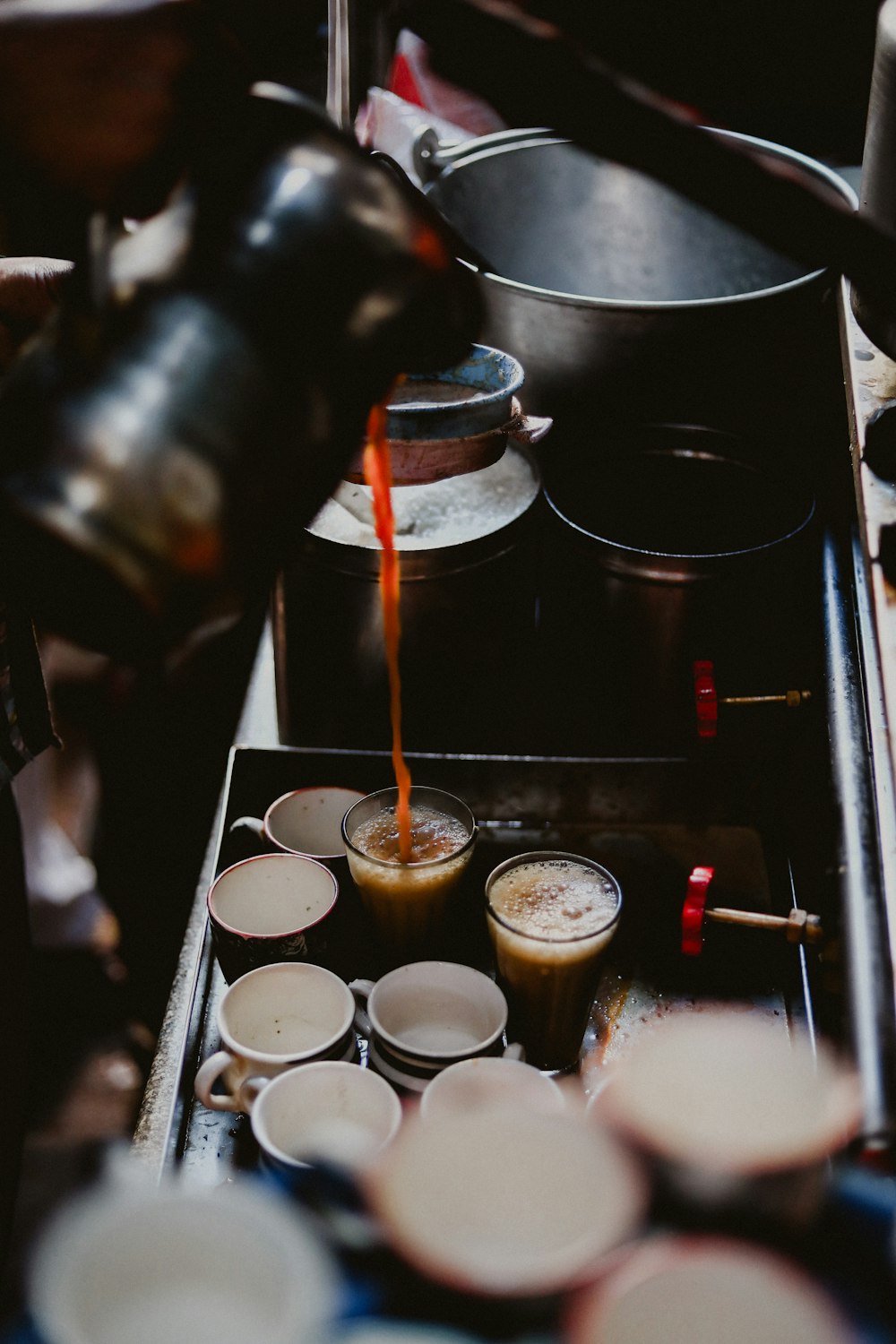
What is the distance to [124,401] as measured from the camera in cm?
71

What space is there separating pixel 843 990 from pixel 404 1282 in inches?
18.6

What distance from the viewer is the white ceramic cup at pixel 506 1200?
83cm

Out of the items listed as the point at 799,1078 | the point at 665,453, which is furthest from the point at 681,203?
the point at 799,1078

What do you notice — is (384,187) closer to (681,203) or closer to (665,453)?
(665,453)

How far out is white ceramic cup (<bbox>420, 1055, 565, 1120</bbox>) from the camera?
46.6 inches

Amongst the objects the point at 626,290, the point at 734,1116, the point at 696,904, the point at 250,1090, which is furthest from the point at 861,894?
the point at 626,290

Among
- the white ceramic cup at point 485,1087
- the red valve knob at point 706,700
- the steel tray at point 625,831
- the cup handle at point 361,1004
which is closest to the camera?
the white ceramic cup at point 485,1087

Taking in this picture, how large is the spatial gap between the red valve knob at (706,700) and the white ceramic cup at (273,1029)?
2.20ft

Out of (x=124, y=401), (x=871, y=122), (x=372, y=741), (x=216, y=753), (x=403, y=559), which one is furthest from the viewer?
(x=216, y=753)

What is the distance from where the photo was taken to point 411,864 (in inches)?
58.5

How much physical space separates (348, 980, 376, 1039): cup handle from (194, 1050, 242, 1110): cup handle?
0.17 m

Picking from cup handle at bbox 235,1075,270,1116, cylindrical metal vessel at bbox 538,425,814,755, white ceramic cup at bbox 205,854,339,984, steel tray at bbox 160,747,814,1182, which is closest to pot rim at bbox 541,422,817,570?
cylindrical metal vessel at bbox 538,425,814,755

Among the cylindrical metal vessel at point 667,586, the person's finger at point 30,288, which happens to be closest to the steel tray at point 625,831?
the cylindrical metal vessel at point 667,586

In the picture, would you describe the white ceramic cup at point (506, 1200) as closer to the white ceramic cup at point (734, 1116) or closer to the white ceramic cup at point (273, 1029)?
the white ceramic cup at point (734, 1116)
